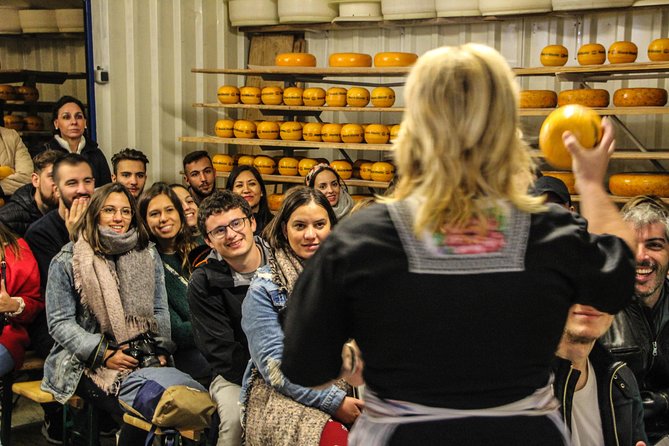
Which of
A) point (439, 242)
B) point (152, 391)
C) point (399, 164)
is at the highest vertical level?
point (399, 164)

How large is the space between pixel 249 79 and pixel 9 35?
196 centimetres

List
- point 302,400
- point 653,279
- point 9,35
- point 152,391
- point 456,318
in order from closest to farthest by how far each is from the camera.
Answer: point 456,318
point 302,400
point 653,279
point 152,391
point 9,35

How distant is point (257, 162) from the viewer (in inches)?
278

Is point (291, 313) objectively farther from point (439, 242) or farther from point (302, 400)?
point (302, 400)

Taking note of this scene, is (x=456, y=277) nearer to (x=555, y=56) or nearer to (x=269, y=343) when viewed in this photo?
(x=269, y=343)

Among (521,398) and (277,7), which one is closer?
(521,398)

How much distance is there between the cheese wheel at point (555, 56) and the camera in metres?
5.91

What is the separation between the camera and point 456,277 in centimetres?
152

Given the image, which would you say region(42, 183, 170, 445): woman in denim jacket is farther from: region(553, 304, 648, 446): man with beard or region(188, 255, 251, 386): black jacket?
region(553, 304, 648, 446): man with beard

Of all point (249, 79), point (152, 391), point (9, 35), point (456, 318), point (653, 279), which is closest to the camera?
point (456, 318)

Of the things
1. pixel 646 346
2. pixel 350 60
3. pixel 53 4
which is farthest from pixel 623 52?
pixel 53 4

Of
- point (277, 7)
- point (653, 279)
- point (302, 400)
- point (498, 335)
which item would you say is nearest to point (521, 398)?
point (498, 335)

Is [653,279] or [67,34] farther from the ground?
[67,34]

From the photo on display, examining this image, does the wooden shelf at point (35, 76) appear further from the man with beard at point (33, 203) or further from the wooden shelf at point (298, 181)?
the man with beard at point (33, 203)
